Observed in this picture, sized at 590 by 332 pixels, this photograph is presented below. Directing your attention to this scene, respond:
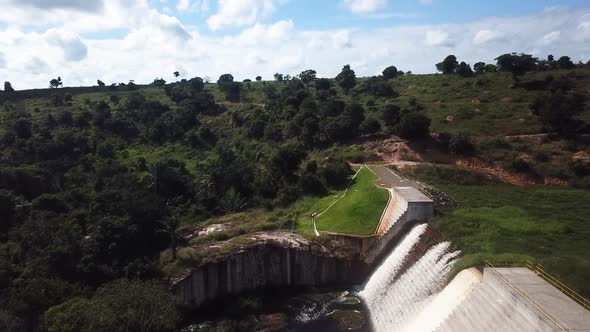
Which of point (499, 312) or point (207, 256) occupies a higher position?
point (499, 312)

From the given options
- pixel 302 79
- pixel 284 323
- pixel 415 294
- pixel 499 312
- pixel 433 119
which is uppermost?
pixel 302 79

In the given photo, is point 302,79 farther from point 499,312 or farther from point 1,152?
point 499,312

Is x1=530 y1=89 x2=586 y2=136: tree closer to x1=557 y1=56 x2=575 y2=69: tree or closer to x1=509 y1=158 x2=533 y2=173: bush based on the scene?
x1=509 y1=158 x2=533 y2=173: bush

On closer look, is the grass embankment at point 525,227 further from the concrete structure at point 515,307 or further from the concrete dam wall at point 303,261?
the concrete dam wall at point 303,261

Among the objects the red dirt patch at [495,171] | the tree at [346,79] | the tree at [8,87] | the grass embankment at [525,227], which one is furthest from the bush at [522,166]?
the tree at [8,87]

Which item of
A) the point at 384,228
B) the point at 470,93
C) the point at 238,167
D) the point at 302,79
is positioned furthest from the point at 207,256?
the point at 302,79

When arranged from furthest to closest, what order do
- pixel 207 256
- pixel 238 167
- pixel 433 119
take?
pixel 433 119 → pixel 238 167 → pixel 207 256

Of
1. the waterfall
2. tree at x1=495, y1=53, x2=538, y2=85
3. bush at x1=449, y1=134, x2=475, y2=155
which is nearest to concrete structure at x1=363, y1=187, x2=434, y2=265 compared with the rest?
the waterfall
